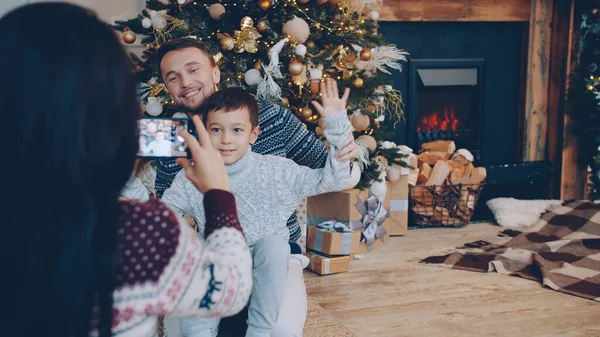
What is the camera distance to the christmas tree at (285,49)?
2607mm

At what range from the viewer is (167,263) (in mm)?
792

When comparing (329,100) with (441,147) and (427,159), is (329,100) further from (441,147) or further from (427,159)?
(441,147)

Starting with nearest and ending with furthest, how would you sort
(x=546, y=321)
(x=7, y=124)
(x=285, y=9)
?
(x=7, y=124), (x=546, y=321), (x=285, y=9)

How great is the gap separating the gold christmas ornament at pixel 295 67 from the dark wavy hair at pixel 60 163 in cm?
182

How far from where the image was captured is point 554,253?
277cm

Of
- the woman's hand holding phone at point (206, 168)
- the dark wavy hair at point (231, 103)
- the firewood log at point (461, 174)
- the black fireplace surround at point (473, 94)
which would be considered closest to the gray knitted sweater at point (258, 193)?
the dark wavy hair at point (231, 103)

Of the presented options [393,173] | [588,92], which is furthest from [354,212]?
[588,92]

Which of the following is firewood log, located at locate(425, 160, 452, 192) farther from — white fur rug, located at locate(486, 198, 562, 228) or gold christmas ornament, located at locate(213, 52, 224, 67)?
gold christmas ornament, located at locate(213, 52, 224, 67)

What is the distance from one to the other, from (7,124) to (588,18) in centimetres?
375

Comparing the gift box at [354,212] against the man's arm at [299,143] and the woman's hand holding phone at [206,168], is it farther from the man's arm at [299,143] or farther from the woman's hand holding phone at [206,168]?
the woman's hand holding phone at [206,168]

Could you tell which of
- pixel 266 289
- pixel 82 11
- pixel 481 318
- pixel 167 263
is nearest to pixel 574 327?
pixel 481 318

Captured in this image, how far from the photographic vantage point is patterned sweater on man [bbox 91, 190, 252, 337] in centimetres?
79

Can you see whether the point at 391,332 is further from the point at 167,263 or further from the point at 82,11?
the point at 82,11

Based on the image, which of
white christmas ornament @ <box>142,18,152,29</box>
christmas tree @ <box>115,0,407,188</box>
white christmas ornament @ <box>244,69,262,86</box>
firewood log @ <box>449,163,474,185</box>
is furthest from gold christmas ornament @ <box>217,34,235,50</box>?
firewood log @ <box>449,163,474,185</box>
